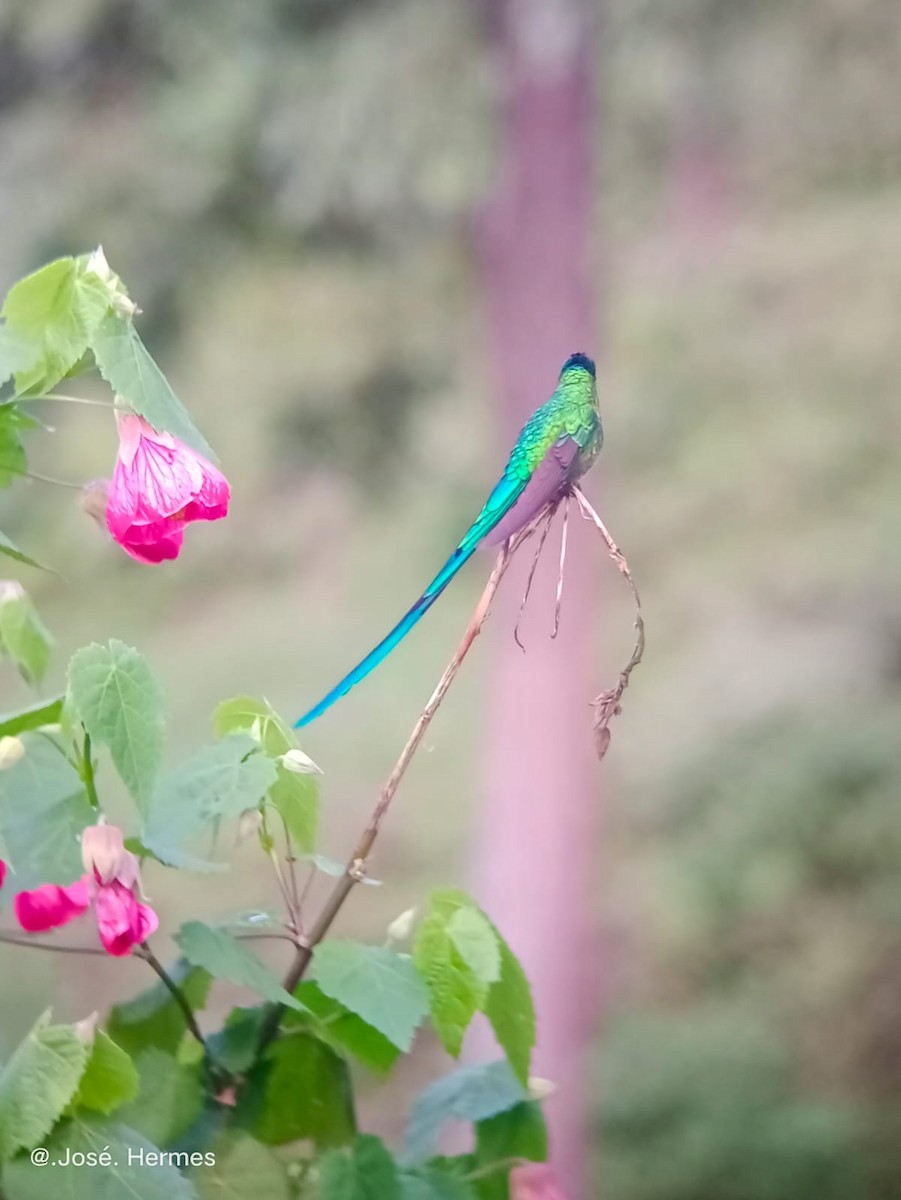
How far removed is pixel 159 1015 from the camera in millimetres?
385

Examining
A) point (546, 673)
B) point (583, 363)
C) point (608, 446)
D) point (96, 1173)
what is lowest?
point (96, 1173)

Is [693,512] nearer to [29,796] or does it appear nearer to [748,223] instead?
[748,223]

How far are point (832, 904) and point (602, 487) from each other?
Result: 39cm

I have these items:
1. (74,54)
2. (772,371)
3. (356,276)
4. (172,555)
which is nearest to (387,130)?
(356,276)

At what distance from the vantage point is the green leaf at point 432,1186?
1.17 feet

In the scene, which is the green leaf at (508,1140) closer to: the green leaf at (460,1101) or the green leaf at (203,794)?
the green leaf at (460,1101)

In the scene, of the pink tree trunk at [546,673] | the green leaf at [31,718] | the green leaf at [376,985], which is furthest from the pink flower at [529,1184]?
the pink tree trunk at [546,673]

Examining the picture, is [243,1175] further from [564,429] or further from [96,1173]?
[564,429]

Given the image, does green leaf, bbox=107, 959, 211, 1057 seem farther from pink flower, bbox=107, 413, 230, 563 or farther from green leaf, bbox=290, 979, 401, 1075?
pink flower, bbox=107, 413, 230, 563

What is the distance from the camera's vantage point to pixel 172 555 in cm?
32

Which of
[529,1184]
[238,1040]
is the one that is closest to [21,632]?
[238,1040]

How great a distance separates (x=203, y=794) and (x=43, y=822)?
0.06m

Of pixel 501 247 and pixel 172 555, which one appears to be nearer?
pixel 172 555

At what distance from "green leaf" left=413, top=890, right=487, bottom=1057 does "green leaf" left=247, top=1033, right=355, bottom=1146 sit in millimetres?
40
